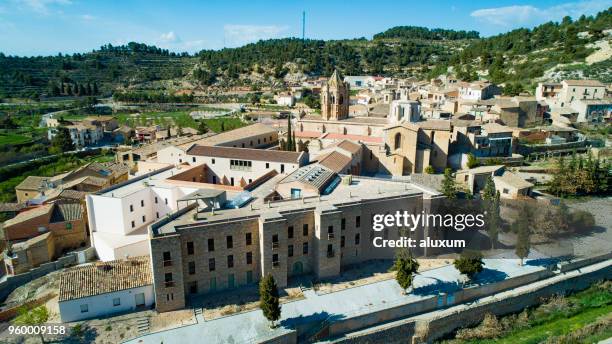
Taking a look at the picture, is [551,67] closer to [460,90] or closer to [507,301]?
[460,90]

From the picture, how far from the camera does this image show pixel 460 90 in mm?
72812

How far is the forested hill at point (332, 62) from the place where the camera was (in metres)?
88.6

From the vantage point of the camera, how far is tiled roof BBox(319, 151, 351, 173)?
1406 inches

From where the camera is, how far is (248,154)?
3919 cm

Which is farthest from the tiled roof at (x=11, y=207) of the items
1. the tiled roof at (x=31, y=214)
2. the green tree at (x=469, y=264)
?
the green tree at (x=469, y=264)

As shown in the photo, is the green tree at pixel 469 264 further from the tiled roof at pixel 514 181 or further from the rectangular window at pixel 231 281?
the rectangular window at pixel 231 281

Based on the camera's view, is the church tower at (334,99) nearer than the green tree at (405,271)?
No

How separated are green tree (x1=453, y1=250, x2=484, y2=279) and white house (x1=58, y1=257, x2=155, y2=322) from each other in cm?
1994

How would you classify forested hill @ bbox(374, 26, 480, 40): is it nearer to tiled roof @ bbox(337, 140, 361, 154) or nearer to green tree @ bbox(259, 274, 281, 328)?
tiled roof @ bbox(337, 140, 361, 154)

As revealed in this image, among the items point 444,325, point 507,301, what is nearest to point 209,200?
point 444,325

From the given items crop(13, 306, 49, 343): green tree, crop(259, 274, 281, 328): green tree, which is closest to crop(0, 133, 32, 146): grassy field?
crop(13, 306, 49, 343): green tree

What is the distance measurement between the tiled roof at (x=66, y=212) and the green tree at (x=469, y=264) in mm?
30163

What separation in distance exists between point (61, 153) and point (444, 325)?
68.9m

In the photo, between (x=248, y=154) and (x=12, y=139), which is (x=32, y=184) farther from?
(x=12, y=139)
